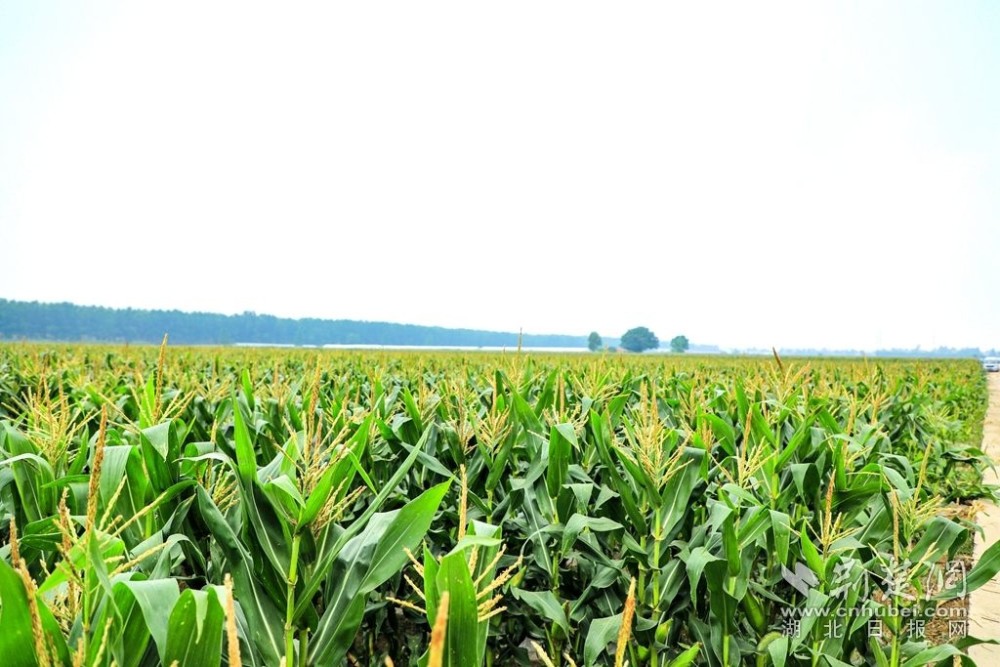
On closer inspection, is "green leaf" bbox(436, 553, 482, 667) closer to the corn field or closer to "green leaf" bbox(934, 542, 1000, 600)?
the corn field

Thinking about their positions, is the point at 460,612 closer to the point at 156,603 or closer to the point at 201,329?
the point at 156,603

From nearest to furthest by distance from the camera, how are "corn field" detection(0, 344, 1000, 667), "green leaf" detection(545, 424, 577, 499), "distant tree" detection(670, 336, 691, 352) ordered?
"corn field" detection(0, 344, 1000, 667) → "green leaf" detection(545, 424, 577, 499) → "distant tree" detection(670, 336, 691, 352)

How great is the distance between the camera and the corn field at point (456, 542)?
3.63 ft

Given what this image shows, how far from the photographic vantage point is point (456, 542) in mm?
2566

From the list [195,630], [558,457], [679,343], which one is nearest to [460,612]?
[195,630]

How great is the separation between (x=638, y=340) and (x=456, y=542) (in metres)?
136

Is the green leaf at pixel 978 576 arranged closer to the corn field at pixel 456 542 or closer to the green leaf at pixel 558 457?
the corn field at pixel 456 542

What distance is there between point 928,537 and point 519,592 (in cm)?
172

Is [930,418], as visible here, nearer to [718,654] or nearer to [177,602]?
[718,654]

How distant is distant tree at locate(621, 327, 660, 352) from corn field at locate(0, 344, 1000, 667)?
13312 centimetres

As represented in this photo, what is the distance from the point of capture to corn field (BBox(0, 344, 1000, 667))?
1106 mm

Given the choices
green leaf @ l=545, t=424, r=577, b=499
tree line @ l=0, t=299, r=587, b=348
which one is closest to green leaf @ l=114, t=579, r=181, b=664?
green leaf @ l=545, t=424, r=577, b=499

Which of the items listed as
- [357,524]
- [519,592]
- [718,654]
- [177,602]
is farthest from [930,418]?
[177,602]

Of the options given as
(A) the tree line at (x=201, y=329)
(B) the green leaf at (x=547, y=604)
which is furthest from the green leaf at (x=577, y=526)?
(A) the tree line at (x=201, y=329)
